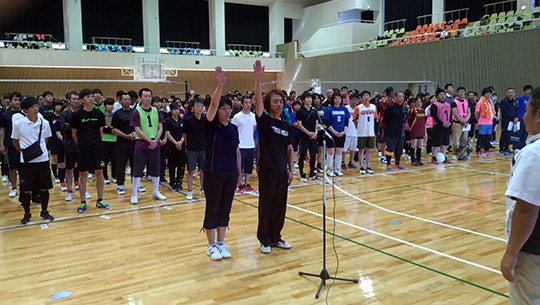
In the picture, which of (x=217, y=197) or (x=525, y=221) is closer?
(x=525, y=221)

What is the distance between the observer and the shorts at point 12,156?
757 centimetres

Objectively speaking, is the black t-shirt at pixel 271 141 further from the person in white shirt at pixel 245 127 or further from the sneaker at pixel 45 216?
the sneaker at pixel 45 216

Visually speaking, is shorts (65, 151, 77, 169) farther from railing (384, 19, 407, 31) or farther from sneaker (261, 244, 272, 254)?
railing (384, 19, 407, 31)

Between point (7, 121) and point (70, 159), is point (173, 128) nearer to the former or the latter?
point (70, 159)

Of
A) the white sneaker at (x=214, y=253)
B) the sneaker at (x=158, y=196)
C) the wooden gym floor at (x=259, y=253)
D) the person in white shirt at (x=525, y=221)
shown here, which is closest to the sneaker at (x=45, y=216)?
the wooden gym floor at (x=259, y=253)

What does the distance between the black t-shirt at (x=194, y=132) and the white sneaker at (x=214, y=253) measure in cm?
294

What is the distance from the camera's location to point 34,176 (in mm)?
5715

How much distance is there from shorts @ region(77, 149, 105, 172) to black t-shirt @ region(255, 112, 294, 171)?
3038 mm

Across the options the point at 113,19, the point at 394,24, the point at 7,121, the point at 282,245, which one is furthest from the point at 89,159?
the point at 394,24

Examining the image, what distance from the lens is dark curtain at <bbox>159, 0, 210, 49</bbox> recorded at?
26688 millimetres

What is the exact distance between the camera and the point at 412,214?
613 cm

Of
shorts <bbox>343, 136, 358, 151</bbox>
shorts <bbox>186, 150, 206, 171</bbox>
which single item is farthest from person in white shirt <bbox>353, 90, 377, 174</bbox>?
shorts <bbox>186, 150, 206, 171</bbox>

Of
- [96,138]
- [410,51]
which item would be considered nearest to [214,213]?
[96,138]

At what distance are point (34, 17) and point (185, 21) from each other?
8.39 metres
